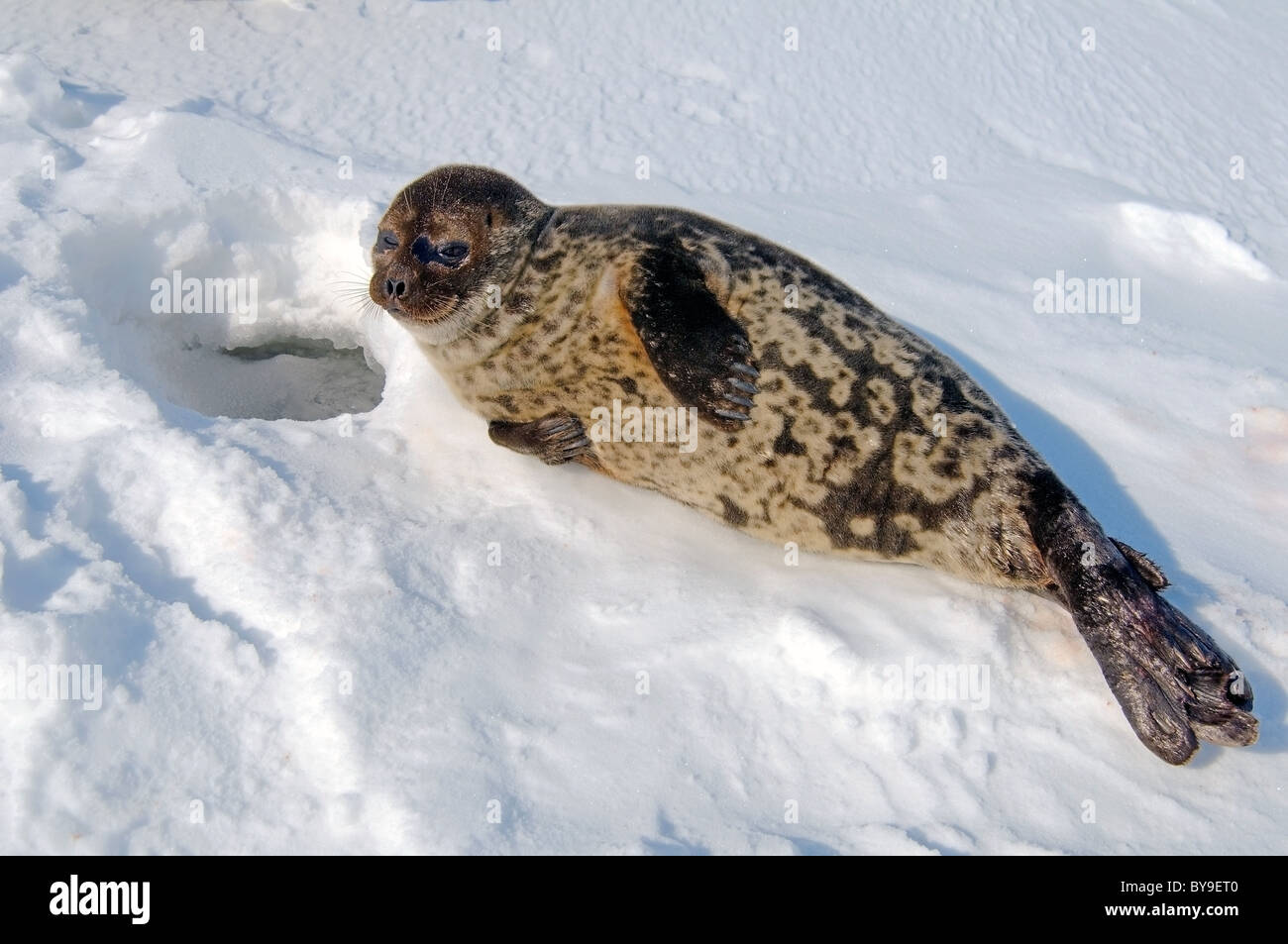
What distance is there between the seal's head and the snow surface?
38 cm

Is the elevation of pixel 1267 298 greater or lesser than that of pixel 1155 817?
greater

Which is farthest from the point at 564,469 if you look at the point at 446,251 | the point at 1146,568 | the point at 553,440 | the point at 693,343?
the point at 1146,568

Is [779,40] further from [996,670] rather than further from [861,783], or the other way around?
[861,783]

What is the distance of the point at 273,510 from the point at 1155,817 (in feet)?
8.10

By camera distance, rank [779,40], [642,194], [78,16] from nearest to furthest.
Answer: [642,194] → [78,16] → [779,40]

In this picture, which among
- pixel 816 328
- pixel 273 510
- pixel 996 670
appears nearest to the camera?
pixel 996 670

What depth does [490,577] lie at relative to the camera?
3.10 metres

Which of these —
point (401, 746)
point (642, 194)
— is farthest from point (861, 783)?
point (642, 194)

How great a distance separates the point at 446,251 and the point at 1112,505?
2.40 meters

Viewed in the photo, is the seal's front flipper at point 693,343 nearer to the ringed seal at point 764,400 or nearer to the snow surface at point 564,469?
the ringed seal at point 764,400

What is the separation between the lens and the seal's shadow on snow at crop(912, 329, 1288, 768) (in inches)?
114

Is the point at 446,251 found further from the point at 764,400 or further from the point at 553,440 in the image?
the point at 764,400

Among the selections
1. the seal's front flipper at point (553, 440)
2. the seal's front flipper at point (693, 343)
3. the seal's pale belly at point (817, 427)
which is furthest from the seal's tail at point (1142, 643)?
the seal's front flipper at point (553, 440)

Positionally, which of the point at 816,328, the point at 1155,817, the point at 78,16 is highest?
the point at 78,16
